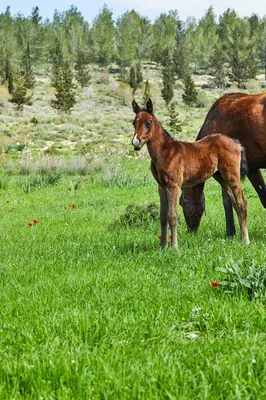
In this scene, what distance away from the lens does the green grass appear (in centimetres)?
291

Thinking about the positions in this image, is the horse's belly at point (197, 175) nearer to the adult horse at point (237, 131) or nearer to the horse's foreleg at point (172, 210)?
the horse's foreleg at point (172, 210)

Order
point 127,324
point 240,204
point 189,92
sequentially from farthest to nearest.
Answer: point 189,92, point 240,204, point 127,324

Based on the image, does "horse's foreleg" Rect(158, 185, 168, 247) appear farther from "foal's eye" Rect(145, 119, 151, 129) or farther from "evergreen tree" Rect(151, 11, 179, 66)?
"evergreen tree" Rect(151, 11, 179, 66)

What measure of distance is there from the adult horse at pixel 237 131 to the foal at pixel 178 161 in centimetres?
40

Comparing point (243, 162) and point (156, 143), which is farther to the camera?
point (243, 162)

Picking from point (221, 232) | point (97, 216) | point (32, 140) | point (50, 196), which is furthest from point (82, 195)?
point (32, 140)

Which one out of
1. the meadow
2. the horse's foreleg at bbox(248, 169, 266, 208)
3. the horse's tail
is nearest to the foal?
the horse's tail

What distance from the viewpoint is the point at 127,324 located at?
3.88 m

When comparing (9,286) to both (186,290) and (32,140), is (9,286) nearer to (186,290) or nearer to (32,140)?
(186,290)

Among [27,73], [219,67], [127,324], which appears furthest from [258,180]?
[219,67]

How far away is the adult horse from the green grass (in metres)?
0.47

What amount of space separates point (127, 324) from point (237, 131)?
4681 millimetres

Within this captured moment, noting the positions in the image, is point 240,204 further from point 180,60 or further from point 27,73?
point 180,60

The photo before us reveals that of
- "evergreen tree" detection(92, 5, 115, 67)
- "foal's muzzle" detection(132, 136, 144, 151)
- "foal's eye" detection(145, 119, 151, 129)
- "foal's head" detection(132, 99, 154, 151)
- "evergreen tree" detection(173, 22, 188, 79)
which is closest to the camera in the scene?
"foal's muzzle" detection(132, 136, 144, 151)
